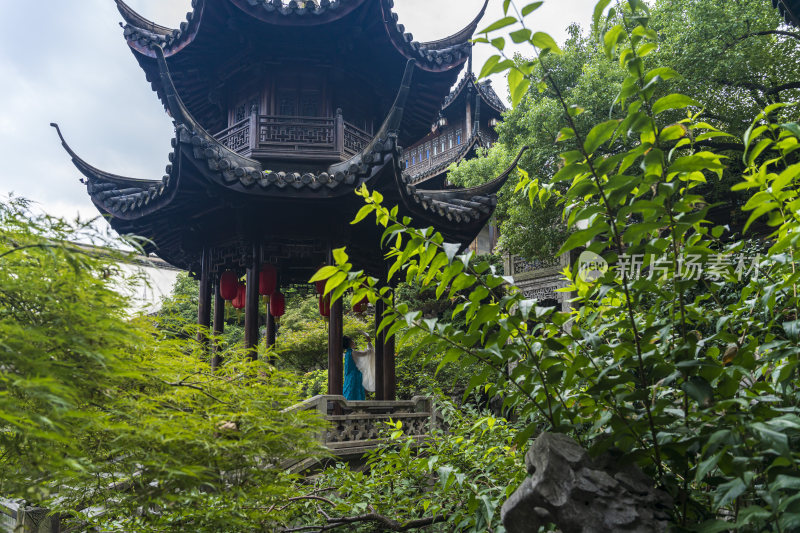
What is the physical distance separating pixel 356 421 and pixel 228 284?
2273 millimetres

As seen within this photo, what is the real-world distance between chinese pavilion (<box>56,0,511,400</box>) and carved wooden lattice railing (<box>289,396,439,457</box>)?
0.32 m

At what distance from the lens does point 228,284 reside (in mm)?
6180

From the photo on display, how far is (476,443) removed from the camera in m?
2.65

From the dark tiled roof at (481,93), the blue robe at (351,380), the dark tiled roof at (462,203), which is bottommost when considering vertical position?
the blue robe at (351,380)

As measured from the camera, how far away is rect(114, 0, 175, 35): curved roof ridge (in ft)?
21.3

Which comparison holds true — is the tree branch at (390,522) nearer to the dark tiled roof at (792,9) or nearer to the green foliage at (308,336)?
the dark tiled roof at (792,9)

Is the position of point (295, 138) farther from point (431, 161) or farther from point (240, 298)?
point (431, 161)

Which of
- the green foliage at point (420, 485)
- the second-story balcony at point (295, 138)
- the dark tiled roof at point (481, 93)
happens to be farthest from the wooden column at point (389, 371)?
the dark tiled roof at point (481, 93)

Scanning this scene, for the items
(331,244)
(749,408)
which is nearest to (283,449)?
(749,408)

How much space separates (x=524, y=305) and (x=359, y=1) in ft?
17.8

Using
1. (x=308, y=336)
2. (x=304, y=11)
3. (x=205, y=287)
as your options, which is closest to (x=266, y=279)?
(x=205, y=287)

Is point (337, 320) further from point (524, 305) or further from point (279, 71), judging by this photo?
point (524, 305)

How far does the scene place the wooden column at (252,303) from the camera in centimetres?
540

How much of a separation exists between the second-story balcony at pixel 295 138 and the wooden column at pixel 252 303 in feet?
3.79
